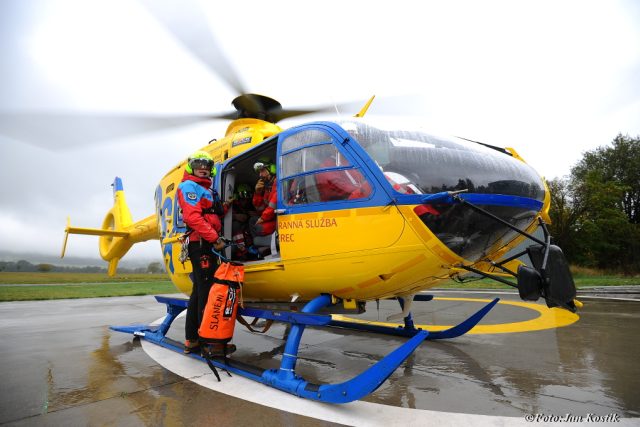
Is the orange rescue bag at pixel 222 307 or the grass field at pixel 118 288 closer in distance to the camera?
the orange rescue bag at pixel 222 307

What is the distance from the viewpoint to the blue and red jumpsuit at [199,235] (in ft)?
13.3

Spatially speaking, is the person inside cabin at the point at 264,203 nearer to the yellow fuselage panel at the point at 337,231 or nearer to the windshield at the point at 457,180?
the yellow fuselage panel at the point at 337,231

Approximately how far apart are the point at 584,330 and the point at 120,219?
11032 millimetres

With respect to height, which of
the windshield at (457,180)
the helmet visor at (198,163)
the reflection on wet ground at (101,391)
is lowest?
the reflection on wet ground at (101,391)

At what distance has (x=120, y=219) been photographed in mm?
10508

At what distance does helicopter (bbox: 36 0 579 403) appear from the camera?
2.90 metres

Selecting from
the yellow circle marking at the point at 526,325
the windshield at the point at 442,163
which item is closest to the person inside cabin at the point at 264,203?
the windshield at the point at 442,163

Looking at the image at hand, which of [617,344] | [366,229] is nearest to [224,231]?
[366,229]

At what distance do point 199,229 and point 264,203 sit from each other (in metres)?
1.05

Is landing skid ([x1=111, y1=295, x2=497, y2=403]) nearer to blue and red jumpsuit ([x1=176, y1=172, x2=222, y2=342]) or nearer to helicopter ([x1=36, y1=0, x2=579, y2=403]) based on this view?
helicopter ([x1=36, y1=0, x2=579, y2=403])

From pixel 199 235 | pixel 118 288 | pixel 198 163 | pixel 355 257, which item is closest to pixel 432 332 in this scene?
pixel 355 257

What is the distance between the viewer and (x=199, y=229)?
4.02m

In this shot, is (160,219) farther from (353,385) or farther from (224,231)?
(353,385)

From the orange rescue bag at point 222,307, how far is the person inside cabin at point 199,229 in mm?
299
